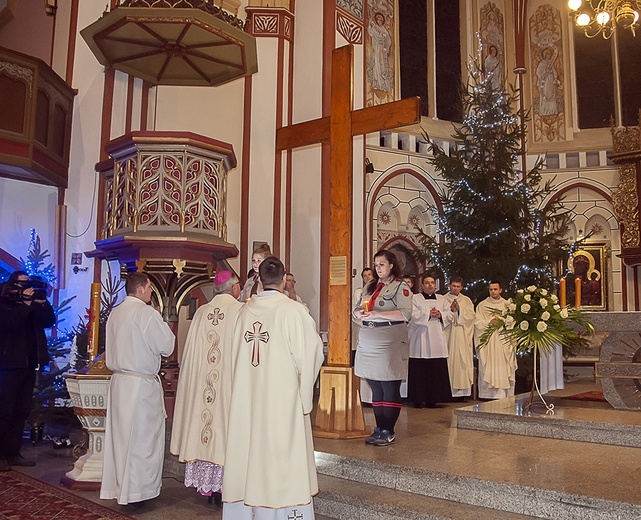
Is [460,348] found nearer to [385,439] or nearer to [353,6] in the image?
[385,439]

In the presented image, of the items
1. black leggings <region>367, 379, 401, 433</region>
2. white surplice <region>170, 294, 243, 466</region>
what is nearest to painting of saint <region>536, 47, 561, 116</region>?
black leggings <region>367, 379, 401, 433</region>

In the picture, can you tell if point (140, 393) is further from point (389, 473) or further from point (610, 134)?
point (610, 134)

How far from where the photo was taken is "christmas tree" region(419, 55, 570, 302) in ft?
34.7

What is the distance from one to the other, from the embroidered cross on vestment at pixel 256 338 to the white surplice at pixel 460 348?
17.1 ft

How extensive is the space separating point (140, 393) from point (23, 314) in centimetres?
219

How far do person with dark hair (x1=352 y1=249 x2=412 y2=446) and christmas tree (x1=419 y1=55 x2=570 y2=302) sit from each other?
5.33m

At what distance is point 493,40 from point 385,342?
12250 mm

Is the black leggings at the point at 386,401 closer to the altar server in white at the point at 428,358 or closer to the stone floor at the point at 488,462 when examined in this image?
the stone floor at the point at 488,462

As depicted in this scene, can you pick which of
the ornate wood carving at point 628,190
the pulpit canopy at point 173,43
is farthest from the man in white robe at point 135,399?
the ornate wood carving at point 628,190

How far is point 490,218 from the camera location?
35.6 feet

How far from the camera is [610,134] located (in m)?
14.4

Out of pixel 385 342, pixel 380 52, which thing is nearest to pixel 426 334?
pixel 385 342

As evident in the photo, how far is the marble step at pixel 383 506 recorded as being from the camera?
409 cm

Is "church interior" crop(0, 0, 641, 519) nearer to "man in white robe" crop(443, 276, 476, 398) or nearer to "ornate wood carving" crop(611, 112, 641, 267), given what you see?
"ornate wood carving" crop(611, 112, 641, 267)
